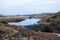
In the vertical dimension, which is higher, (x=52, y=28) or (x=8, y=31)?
(x=8, y=31)

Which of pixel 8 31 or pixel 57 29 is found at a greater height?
pixel 8 31

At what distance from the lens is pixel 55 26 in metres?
10.1

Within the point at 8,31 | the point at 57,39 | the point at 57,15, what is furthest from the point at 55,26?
the point at 8,31

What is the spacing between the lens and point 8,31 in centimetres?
497

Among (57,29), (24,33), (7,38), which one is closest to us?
(7,38)

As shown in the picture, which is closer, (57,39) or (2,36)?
(2,36)

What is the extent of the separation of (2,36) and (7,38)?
0.25 m

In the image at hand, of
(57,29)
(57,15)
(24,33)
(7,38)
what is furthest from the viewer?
(57,15)

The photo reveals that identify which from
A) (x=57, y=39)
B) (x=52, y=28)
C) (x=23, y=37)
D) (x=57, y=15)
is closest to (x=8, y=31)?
(x=23, y=37)

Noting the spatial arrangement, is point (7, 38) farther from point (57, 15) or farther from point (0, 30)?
point (57, 15)

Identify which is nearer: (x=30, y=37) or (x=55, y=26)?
(x=30, y=37)

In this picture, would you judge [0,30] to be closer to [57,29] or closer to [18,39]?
[18,39]

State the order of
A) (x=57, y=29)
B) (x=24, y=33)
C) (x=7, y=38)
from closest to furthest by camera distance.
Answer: (x=7, y=38) → (x=24, y=33) → (x=57, y=29)

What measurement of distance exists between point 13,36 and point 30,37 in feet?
1.58
